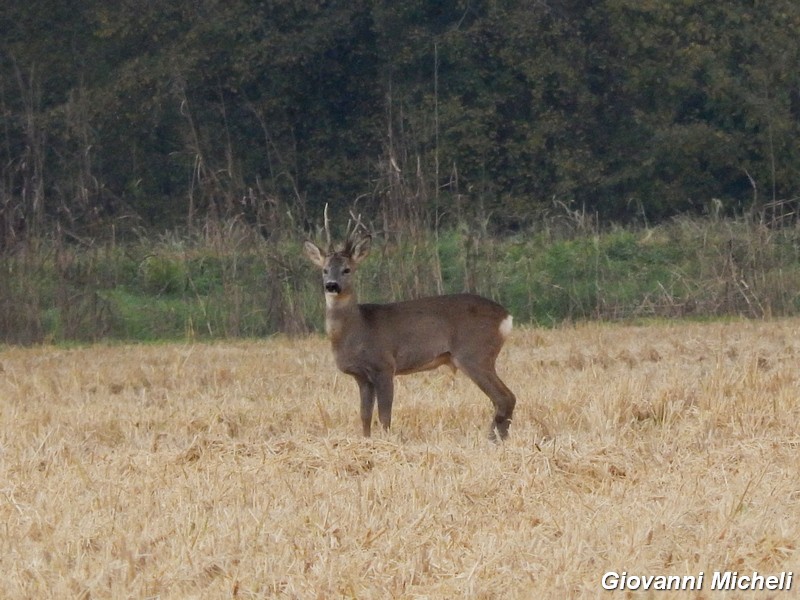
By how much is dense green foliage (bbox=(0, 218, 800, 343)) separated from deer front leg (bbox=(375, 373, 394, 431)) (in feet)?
18.7

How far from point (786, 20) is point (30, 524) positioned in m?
22.0

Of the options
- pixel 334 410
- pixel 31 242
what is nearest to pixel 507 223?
pixel 31 242

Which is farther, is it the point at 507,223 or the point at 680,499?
the point at 507,223

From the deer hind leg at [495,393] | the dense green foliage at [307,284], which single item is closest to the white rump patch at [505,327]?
the deer hind leg at [495,393]

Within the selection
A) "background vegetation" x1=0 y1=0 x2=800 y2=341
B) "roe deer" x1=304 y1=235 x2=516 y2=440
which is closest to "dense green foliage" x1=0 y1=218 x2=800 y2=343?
"background vegetation" x1=0 y1=0 x2=800 y2=341

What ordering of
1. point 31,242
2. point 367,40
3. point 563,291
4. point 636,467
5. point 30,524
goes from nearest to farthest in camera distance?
point 30,524 < point 636,467 < point 31,242 < point 563,291 < point 367,40

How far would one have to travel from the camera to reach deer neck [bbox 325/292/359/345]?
29.0 ft

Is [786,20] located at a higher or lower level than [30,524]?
higher

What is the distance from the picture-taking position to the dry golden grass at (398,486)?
16.3 ft

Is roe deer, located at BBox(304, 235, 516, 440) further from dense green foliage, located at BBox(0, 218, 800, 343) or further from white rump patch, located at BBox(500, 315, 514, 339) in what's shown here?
dense green foliage, located at BBox(0, 218, 800, 343)

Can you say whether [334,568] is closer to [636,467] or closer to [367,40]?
[636,467]

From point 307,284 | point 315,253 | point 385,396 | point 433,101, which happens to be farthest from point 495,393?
point 433,101

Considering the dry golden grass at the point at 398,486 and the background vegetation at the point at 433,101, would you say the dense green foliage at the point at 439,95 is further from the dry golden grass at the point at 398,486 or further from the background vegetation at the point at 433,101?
the dry golden grass at the point at 398,486

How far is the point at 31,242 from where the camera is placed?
48.7ft
